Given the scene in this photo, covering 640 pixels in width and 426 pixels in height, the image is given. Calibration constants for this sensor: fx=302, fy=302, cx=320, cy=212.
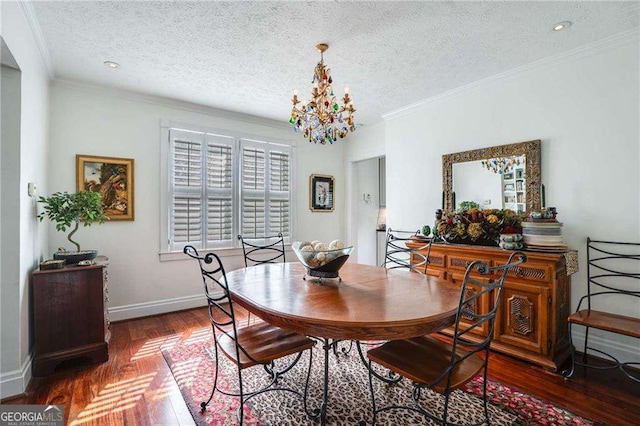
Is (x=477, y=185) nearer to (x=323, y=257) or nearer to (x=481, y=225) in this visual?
(x=481, y=225)

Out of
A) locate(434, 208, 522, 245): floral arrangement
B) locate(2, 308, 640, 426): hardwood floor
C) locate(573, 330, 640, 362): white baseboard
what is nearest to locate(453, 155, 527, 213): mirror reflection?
locate(434, 208, 522, 245): floral arrangement

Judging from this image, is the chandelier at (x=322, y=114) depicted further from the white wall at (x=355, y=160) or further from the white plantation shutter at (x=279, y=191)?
the white wall at (x=355, y=160)

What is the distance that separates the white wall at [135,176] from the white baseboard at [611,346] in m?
3.85

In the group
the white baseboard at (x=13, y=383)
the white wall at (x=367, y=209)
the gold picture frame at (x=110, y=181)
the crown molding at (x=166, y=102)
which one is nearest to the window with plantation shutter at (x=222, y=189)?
the crown molding at (x=166, y=102)

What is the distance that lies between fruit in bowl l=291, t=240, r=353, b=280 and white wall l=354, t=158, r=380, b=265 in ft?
11.3

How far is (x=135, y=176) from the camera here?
359 cm

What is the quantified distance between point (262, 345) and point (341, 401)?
67 cm

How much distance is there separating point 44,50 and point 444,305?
3.68 m

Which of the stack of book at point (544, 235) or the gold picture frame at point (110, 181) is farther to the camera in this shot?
the gold picture frame at point (110, 181)

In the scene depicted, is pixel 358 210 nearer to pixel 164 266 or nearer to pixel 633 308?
pixel 164 266

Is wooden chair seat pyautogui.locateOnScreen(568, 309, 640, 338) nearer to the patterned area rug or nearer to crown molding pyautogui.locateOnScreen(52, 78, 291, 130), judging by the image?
the patterned area rug

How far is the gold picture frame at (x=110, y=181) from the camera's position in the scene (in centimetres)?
331

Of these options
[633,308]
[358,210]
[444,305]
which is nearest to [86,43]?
[444,305]

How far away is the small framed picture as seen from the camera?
199 inches
